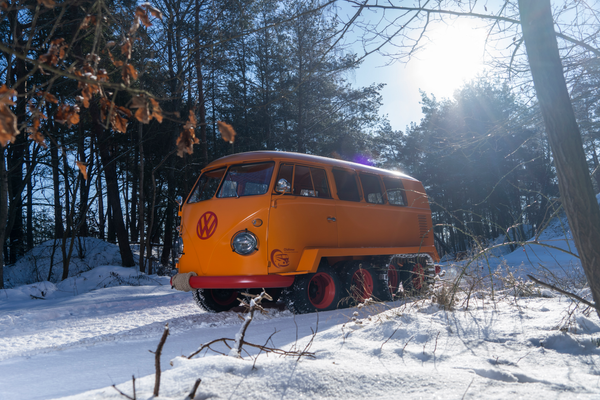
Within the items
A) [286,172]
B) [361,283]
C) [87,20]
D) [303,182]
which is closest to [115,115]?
[87,20]

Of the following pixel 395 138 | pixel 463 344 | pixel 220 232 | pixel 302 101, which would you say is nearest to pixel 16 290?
pixel 220 232

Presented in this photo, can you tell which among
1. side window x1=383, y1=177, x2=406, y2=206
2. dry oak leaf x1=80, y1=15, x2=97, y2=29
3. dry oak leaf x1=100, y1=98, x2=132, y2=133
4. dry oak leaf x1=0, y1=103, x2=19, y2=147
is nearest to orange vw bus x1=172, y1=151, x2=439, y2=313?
side window x1=383, y1=177, x2=406, y2=206

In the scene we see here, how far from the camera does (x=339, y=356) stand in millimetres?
3000

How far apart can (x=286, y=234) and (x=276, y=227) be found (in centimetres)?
19

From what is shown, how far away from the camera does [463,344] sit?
133 inches

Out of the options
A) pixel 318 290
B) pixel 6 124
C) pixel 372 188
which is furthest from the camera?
pixel 372 188

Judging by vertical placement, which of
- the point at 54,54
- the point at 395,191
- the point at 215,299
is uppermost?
the point at 54,54

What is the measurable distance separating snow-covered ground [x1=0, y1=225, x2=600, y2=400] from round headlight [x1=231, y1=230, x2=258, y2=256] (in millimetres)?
911

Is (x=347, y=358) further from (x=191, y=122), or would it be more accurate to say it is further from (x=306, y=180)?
(x=306, y=180)

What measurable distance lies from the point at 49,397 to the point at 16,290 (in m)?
8.58

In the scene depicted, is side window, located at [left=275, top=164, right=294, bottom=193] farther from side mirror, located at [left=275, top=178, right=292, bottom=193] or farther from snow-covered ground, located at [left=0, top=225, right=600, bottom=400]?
snow-covered ground, located at [left=0, top=225, right=600, bottom=400]

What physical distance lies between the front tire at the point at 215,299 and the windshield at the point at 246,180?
1.80 meters

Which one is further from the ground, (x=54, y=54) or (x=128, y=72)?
(x=54, y=54)

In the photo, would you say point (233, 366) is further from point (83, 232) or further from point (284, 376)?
point (83, 232)
